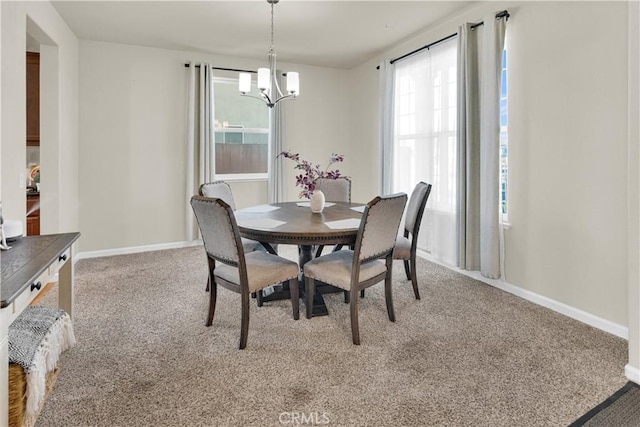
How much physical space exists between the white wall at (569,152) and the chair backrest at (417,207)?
2.74ft

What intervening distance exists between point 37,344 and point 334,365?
1458 millimetres

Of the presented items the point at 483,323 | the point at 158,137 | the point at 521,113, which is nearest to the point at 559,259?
the point at 483,323

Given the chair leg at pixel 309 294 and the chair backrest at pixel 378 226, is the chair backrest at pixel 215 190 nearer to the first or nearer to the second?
the chair leg at pixel 309 294

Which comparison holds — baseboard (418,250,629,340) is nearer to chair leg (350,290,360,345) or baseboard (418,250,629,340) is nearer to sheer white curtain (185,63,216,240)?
chair leg (350,290,360,345)

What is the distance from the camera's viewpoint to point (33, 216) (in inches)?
167

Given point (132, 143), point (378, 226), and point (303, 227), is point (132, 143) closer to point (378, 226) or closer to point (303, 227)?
point (303, 227)

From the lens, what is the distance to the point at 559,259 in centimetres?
304

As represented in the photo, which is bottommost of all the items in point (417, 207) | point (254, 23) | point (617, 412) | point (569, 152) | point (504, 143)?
point (617, 412)

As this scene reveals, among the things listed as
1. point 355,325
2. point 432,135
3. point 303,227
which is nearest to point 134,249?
point 303,227

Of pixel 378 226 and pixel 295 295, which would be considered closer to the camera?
pixel 378 226

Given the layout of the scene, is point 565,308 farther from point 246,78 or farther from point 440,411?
point 246,78

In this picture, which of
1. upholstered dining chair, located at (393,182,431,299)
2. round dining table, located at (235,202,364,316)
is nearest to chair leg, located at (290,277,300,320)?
round dining table, located at (235,202,364,316)

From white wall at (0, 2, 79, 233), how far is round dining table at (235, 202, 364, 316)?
1.65 metres

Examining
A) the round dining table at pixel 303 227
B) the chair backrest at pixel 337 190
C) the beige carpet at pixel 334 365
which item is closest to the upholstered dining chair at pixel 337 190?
the chair backrest at pixel 337 190
